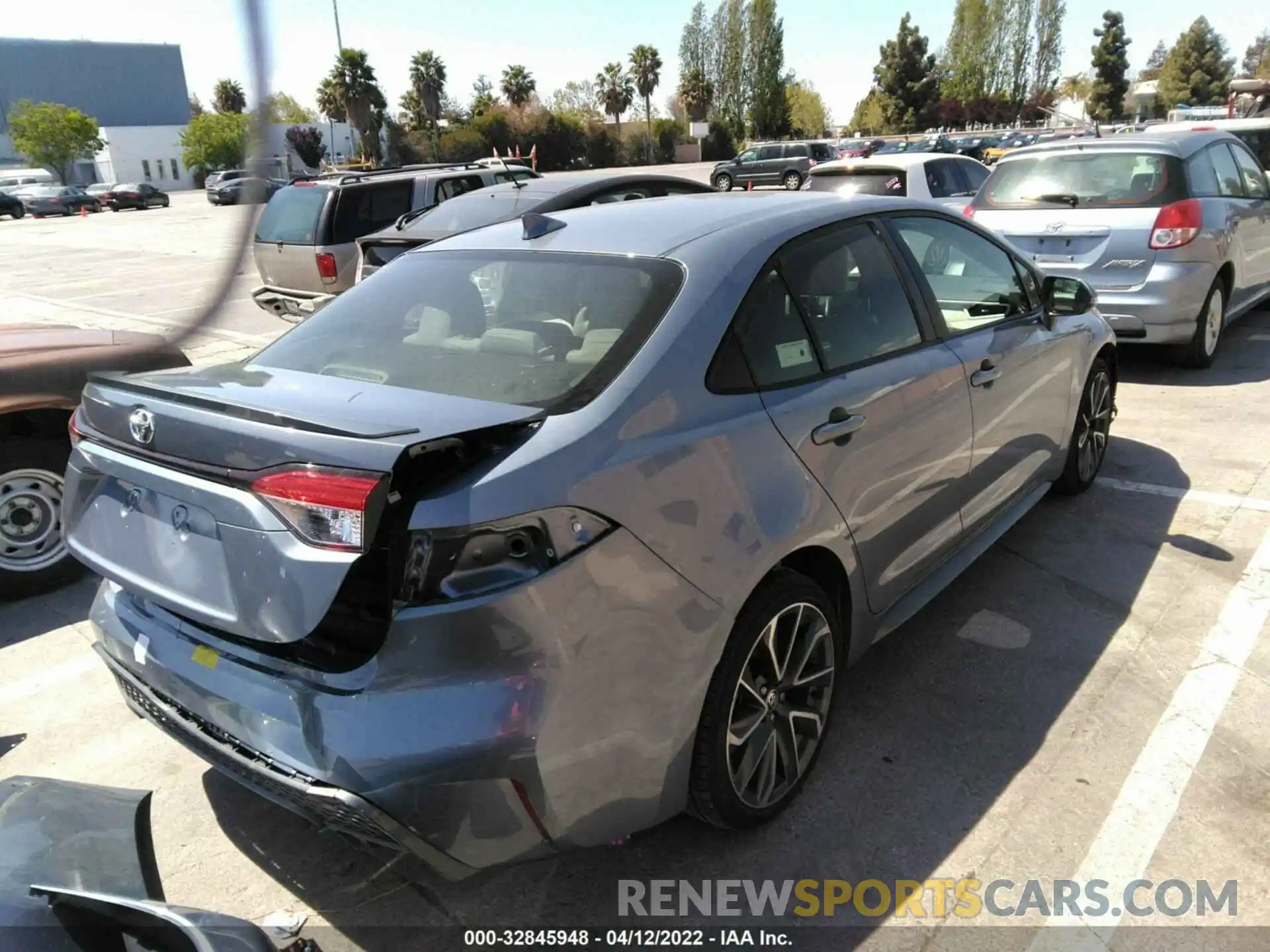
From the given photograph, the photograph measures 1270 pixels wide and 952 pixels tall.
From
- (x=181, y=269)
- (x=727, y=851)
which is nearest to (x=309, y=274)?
(x=727, y=851)

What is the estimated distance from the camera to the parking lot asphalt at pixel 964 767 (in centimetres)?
243

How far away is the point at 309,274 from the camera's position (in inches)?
382

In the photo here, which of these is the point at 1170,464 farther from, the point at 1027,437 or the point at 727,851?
the point at 727,851

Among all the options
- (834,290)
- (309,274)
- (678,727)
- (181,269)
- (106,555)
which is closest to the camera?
(678,727)

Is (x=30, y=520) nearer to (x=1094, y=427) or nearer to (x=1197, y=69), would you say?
(x=1094, y=427)

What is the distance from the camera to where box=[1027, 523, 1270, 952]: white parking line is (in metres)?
2.34

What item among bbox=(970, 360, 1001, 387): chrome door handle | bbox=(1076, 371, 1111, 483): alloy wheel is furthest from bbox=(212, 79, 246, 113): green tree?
bbox=(1076, 371, 1111, 483): alloy wheel

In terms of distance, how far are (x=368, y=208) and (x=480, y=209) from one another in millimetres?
2429

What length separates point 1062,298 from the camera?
4270mm

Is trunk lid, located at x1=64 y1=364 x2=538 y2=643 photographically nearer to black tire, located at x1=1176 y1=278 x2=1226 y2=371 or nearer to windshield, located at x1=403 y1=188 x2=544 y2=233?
windshield, located at x1=403 y1=188 x2=544 y2=233

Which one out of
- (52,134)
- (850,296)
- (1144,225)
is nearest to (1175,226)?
(1144,225)

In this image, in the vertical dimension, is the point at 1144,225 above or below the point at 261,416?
below

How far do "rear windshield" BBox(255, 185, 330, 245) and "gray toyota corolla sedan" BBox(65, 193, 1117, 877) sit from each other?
7103 mm

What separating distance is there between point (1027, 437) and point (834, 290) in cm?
148
